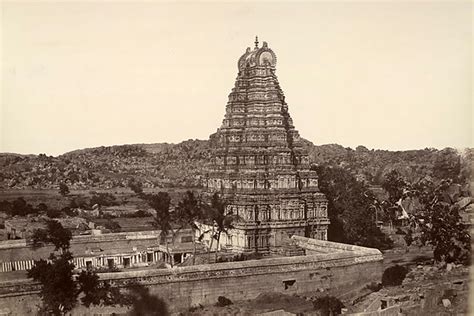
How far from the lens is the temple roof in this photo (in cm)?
2969

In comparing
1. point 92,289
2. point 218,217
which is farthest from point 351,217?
point 92,289

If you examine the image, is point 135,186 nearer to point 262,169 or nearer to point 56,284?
point 262,169

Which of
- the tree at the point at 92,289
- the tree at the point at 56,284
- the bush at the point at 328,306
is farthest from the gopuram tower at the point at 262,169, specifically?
the tree at the point at 56,284

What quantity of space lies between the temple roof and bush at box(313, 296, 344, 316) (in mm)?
11760

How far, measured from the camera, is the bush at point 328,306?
21594mm

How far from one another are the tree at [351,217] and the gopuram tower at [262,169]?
2580 millimetres

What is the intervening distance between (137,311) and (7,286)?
12.9 ft

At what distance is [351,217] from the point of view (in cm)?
3200

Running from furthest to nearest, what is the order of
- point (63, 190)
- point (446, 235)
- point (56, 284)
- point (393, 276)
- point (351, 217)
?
point (63, 190), point (351, 217), point (446, 235), point (393, 276), point (56, 284)

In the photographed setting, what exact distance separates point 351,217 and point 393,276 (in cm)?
689

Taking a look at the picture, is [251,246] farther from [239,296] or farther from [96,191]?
[96,191]

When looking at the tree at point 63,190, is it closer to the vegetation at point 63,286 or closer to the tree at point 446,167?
the tree at point 446,167

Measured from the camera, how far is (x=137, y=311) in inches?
798

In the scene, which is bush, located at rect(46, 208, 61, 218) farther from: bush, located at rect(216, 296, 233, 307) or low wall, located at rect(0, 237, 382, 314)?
bush, located at rect(216, 296, 233, 307)
